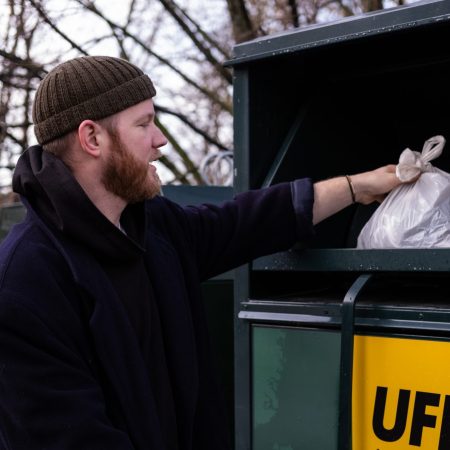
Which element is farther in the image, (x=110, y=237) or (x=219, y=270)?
(x=219, y=270)

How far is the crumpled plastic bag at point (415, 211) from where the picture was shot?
5.89 ft

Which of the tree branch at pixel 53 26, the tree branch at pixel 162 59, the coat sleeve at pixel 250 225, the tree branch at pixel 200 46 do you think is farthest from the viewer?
the tree branch at pixel 200 46

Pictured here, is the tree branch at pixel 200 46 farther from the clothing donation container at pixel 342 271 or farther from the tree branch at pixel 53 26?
the clothing donation container at pixel 342 271

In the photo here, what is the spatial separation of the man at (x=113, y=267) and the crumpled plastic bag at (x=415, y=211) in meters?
0.06

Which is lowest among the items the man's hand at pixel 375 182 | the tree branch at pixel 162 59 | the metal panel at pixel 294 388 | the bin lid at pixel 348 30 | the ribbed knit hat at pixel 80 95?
the metal panel at pixel 294 388

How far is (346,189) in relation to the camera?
1939 mm

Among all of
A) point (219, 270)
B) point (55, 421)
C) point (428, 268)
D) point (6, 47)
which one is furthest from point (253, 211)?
point (6, 47)

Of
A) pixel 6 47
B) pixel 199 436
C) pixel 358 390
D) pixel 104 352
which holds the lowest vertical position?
pixel 199 436

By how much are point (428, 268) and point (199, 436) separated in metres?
0.70

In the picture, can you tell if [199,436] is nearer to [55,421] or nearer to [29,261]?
[55,421]

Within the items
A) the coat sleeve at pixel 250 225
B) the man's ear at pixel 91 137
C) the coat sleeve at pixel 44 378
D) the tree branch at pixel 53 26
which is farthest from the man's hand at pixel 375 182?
the tree branch at pixel 53 26

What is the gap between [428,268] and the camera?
5.41 ft

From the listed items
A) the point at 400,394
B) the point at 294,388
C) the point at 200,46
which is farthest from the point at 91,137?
the point at 200,46

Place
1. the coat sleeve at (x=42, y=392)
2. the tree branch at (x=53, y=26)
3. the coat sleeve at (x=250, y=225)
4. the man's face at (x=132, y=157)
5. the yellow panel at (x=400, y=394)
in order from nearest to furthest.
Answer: the coat sleeve at (x=42, y=392), the yellow panel at (x=400, y=394), the man's face at (x=132, y=157), the coat sleeve at (x=250, y=225), the tree branch at (x=53, y=26)
